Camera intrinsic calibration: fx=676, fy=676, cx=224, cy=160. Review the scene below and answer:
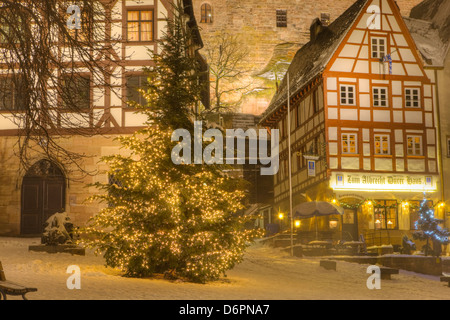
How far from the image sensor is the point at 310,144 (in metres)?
36.3

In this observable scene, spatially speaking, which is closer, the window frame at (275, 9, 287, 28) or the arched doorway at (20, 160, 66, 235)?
the arched doorway at (20, 160, 66, 235)

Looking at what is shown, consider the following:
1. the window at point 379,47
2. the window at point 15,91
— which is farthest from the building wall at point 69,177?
the window at point 379,47

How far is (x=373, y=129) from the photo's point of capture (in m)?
A: 34.6

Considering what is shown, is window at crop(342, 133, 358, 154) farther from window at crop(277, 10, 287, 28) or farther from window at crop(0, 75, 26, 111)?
window at crop(277, 10, 287, 28)

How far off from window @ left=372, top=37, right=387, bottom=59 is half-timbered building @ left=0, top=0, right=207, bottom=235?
1228 centimetres

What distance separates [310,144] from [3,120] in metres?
16.3

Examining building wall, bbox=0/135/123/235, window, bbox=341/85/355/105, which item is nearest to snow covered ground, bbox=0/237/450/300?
building wall, bbox=0/135/123/235

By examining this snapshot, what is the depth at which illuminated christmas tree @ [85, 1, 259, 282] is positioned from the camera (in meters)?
15.1

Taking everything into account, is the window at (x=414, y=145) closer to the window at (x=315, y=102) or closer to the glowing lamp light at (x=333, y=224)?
the window at (x=315, y=102)

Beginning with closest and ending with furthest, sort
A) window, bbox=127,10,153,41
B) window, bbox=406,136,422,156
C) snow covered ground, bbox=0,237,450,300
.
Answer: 1. snow covered ground, bbox=0,237,450,300
2. window, bbox=127,10,153,41
3. window, bbox=406,136,422,156

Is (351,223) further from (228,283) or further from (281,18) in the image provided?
(281,18)

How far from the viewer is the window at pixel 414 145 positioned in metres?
34.9

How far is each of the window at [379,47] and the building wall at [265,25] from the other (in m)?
28.2
